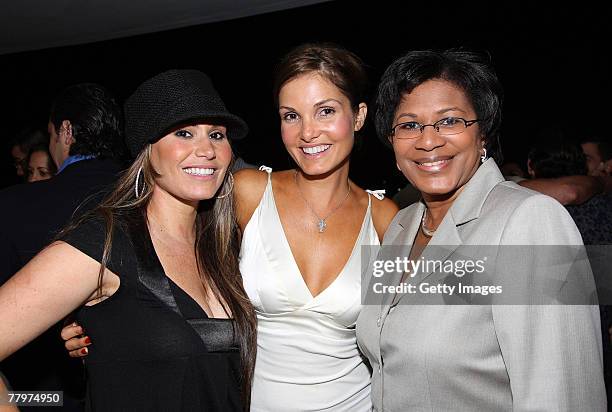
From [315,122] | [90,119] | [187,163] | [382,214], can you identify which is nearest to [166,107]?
[187,163]

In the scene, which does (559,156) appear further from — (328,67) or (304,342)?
(304,342)

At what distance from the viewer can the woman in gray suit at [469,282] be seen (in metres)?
1.31

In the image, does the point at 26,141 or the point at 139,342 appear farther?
the point at 26,141

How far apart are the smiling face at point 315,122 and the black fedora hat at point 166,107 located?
457 millimetres

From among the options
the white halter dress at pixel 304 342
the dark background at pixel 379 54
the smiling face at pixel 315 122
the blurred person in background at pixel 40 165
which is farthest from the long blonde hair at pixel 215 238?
the dark background at pixel 379 54

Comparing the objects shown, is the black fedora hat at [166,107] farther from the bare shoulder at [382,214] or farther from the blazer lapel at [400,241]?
the bare shoulder at [382,214]

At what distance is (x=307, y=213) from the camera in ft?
7.93

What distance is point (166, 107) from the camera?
175cm

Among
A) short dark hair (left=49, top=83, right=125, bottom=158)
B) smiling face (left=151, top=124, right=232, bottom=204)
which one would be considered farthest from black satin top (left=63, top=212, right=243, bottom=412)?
short dark hair (left=49, top=83, right=125, bottom=158)

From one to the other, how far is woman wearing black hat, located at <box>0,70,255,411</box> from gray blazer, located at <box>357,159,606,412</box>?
0.51 meters

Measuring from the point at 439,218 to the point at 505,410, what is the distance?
653 mm

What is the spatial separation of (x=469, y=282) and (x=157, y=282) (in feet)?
2.98

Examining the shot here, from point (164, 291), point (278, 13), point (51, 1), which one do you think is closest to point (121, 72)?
point (51, 1)

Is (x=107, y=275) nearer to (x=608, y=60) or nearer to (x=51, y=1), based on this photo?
(x=51, y=1)
